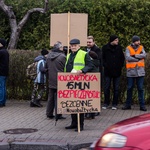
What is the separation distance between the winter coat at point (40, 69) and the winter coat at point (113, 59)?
1.54 metres

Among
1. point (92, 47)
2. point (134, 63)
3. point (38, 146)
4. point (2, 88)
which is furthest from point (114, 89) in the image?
point (38, 146)

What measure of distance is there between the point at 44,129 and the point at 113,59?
3.13 m

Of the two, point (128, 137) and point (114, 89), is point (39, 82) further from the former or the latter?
point (128, 137)

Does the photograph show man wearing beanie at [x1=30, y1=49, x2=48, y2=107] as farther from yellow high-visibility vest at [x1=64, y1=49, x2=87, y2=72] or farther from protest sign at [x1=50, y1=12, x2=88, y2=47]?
yellow high-visibility vest at [x1=64, y1=49, x2=87, y2=72]

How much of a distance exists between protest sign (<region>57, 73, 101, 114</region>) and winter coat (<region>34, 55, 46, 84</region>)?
2.62 meters

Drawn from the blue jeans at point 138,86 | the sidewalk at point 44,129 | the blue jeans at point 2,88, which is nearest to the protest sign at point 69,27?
the sidewalk at point 44,129

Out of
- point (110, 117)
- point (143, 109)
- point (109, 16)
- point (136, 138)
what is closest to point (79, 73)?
point (110, 117)

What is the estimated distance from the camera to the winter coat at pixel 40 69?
42.7ft

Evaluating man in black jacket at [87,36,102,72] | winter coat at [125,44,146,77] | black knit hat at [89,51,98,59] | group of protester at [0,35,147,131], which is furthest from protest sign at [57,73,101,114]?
winter coat at [125,44,146,77]

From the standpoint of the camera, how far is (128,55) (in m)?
12.6

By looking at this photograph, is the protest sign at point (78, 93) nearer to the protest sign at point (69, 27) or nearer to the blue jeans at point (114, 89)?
the protest sign at point (69, 27)

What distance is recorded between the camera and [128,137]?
5766 mm

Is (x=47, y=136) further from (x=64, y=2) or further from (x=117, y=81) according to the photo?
(x=64, y=2)

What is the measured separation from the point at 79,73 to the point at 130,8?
7.62 metres
